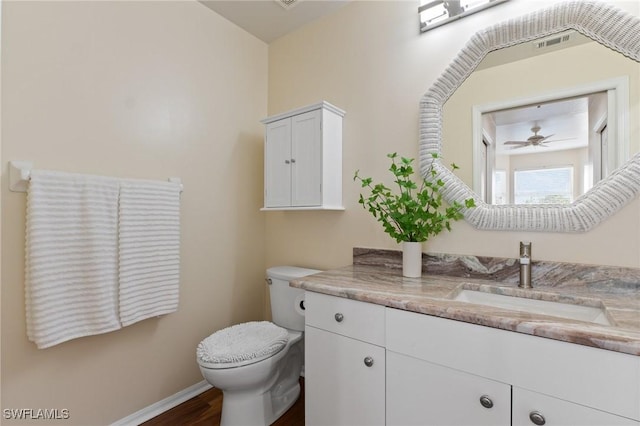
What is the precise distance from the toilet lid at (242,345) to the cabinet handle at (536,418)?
105cm

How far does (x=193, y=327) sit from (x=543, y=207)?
77.4 inches

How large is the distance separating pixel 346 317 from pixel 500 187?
0.91 metres

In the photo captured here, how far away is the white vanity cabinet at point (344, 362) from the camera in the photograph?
1105 millimetres

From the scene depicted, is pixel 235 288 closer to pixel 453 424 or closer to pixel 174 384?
pixel 174 384

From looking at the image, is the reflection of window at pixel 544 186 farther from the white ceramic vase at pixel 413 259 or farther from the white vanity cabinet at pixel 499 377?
the white vanity cabinet at pixel 499 377

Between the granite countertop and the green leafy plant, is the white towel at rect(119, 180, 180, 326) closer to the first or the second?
the granite countertop

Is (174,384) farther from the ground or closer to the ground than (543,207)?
closer to the ground

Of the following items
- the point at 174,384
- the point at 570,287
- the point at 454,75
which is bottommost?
the point at 174,384

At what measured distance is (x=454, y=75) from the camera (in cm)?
145

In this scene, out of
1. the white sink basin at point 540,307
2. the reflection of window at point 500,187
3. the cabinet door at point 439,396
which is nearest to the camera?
the cabinet door at point 439,396

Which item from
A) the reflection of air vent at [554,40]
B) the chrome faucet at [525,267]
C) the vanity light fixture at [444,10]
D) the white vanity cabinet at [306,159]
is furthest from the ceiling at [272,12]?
the chrome faucet at [525,267]

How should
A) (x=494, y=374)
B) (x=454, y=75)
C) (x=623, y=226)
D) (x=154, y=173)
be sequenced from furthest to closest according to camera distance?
(x=154, y=173), (x=454, y=75), (x=623, y=226), (x=494, y=374)

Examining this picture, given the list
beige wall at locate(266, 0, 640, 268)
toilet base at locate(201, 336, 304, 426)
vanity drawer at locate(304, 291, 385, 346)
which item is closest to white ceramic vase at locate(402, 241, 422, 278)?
beige wall at locate(266, 0, 640, 268)

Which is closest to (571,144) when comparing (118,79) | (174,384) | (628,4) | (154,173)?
(628,4)
